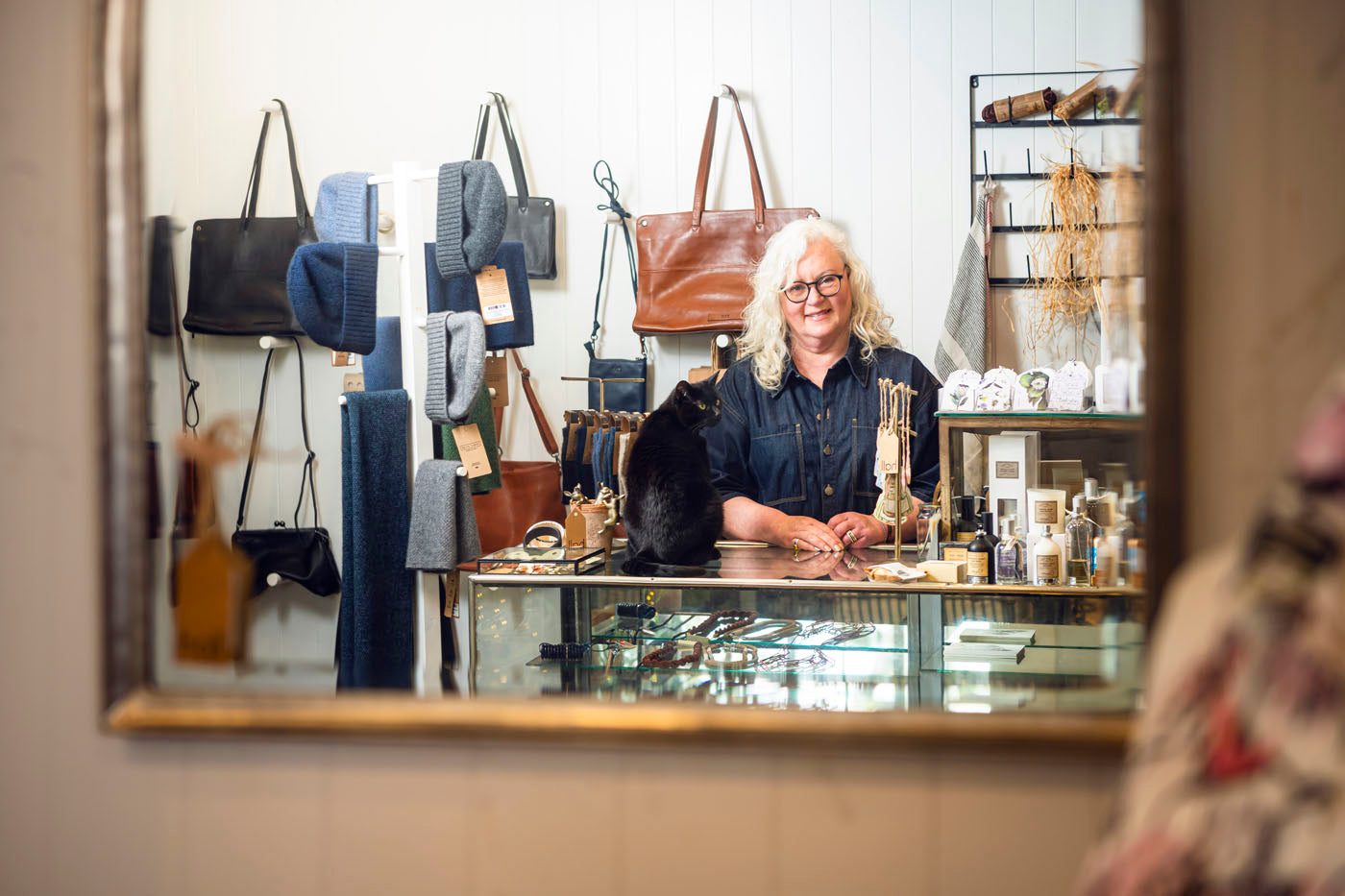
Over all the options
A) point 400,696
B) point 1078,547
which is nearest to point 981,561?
point 1078,547

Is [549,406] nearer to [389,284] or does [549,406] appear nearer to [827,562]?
[389,284]

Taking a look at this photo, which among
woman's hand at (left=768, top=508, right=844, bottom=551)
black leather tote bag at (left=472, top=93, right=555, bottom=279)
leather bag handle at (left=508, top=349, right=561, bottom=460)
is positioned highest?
black leather tote bag at (left=472, top=93, right=555, bottom=279)

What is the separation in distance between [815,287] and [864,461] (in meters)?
0.55

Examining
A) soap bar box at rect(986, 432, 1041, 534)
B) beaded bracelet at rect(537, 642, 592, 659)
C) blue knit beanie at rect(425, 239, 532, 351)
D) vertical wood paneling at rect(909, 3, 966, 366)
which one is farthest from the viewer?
vertical wood paneling at rect(909, 3, 966, 366)

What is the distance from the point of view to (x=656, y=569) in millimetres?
1775

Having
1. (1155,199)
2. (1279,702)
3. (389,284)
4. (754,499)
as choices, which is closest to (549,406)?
(389,284)

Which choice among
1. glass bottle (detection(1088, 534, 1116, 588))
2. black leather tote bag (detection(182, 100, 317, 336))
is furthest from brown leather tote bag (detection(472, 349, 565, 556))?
glass bottle (detection(1088, 534, 1116, 588))

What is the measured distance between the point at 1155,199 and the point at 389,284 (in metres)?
2.79

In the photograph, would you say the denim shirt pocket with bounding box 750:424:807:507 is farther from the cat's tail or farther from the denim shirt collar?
the cat's tail

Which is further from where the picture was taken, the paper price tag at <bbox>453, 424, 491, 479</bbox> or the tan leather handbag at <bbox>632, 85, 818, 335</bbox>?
the tan leather handbag at <bbox>632, 85, 818, 335</bbox>

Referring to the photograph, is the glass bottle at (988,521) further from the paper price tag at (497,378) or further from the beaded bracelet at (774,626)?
the paper price tag at (497,378)

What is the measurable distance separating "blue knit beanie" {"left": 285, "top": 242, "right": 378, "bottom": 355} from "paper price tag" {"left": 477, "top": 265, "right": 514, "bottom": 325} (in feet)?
0.81

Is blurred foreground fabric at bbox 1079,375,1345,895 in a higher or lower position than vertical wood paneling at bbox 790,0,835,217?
lower

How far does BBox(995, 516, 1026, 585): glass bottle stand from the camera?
1685 millimetres
